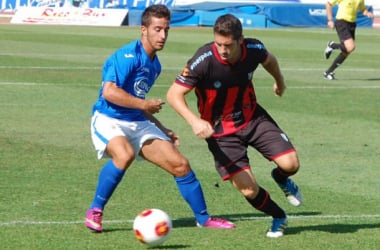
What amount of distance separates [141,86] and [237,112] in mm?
806

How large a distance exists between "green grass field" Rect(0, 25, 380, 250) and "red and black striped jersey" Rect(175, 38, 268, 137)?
900 mm

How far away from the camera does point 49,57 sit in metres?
26.9

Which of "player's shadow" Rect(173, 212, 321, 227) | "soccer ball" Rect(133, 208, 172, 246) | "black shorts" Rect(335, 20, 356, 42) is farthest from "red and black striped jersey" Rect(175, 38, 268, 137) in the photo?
"black shorts" Rect(335, 20, 356, 42)

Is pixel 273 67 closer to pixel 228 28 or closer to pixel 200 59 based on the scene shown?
pixel 200 59

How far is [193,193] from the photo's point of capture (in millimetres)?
8695

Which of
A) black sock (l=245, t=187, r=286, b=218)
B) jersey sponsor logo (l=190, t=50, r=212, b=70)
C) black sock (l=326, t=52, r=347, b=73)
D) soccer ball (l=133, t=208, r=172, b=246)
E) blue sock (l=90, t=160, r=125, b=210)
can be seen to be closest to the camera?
soccer ball (l=133, t=208, r=172, b=246)

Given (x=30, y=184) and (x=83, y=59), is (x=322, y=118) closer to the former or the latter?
(x=30, y=184)

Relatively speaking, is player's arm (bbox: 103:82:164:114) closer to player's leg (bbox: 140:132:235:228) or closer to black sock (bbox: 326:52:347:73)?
player's leg (bbox: 140:132:235:228)

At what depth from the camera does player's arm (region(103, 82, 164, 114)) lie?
8266 millimetres

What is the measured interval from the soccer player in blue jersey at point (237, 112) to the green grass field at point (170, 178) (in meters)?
0.39

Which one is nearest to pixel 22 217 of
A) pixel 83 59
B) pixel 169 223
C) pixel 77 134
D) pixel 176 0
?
pixel 169 223

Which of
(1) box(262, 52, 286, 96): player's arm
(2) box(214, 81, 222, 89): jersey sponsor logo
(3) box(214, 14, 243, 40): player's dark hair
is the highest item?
(3) box(214, 14, 243, 40): player's dark hair

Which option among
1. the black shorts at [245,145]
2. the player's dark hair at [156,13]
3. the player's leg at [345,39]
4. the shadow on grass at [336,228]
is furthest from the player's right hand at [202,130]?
the player's leg at [345,39]

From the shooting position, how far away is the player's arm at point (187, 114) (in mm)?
7910
